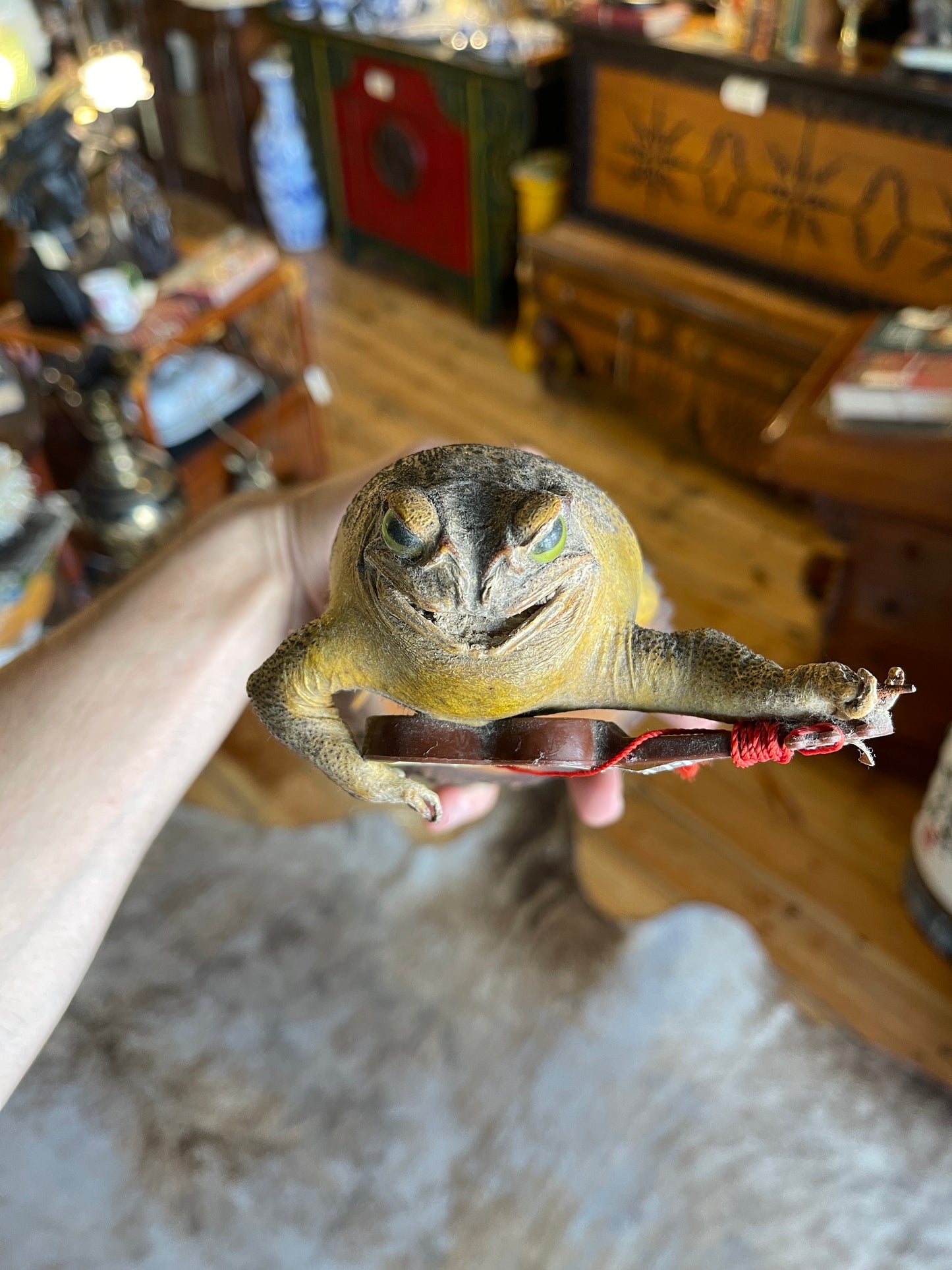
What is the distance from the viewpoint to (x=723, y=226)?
2.61 metres

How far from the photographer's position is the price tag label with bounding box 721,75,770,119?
2.30 m

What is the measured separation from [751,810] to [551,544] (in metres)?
1.58

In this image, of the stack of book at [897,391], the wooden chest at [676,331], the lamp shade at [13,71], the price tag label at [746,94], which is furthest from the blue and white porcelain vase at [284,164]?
the stack of book at [897,391]

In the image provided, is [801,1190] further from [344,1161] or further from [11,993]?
[11,993]

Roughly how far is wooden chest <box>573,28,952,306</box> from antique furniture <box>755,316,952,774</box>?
46 centimetres

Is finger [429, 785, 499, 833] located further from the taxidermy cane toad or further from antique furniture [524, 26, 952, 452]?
antique furniture [524, 26, 952, 452]

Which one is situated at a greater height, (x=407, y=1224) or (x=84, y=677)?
(x=84, y=677)

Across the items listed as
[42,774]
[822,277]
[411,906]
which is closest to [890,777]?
[411,906]

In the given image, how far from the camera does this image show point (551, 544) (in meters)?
0.58

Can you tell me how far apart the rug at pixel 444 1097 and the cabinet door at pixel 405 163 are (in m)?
2.62

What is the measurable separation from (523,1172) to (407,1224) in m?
0.18

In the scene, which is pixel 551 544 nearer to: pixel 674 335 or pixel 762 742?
pixel 762 742

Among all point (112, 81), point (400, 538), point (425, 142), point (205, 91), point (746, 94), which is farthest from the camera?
point (205, 91)

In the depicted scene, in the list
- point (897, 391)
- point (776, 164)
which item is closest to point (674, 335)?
point (776, 164)
